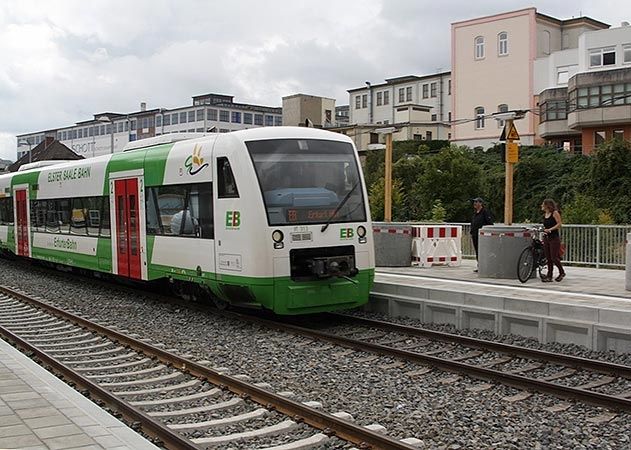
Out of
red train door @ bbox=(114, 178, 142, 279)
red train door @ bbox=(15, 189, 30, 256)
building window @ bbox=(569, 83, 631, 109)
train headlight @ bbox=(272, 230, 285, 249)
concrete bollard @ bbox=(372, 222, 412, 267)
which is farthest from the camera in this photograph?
building window @ bbox=(569, 83, 631, 109)

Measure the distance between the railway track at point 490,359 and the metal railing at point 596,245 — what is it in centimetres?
762

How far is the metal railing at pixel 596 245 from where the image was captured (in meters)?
17.2

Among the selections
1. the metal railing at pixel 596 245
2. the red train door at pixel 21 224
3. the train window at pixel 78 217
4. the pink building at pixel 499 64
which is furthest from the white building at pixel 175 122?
the metal railing at pixel 596 245

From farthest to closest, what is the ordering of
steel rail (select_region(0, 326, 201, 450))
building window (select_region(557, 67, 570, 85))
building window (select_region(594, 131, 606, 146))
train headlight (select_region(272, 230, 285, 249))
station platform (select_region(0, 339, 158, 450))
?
building window (select_region(557, 67, 570, 85)) < building window (select_region(594, 131, 606, 146)) < train headlight (select_region(272, 230, 285, 249)) < steel rail (select_region(0, 326, 201, 450)) < station platform (select_region(0, 339, 158, 450))

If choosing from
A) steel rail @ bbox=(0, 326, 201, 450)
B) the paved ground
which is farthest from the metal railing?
steel rail @ bbox=(0, 326, 201, 450)

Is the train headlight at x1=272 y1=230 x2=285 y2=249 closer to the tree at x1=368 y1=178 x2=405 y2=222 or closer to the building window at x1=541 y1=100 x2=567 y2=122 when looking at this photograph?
the tree at x1=368 y1=178 x2=405 y2=222

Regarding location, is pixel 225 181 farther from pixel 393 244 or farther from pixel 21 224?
pixel 21 224

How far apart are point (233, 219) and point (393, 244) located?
6.91m

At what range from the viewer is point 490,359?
980cm

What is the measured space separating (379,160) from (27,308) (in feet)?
163

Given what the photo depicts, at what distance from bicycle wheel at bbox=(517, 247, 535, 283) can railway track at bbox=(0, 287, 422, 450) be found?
7071 millimetres

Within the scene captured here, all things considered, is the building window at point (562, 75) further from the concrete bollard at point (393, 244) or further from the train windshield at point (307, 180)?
the train windshield at point (307, 180)

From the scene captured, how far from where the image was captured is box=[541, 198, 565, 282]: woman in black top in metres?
14.0

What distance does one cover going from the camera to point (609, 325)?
33.2ft
